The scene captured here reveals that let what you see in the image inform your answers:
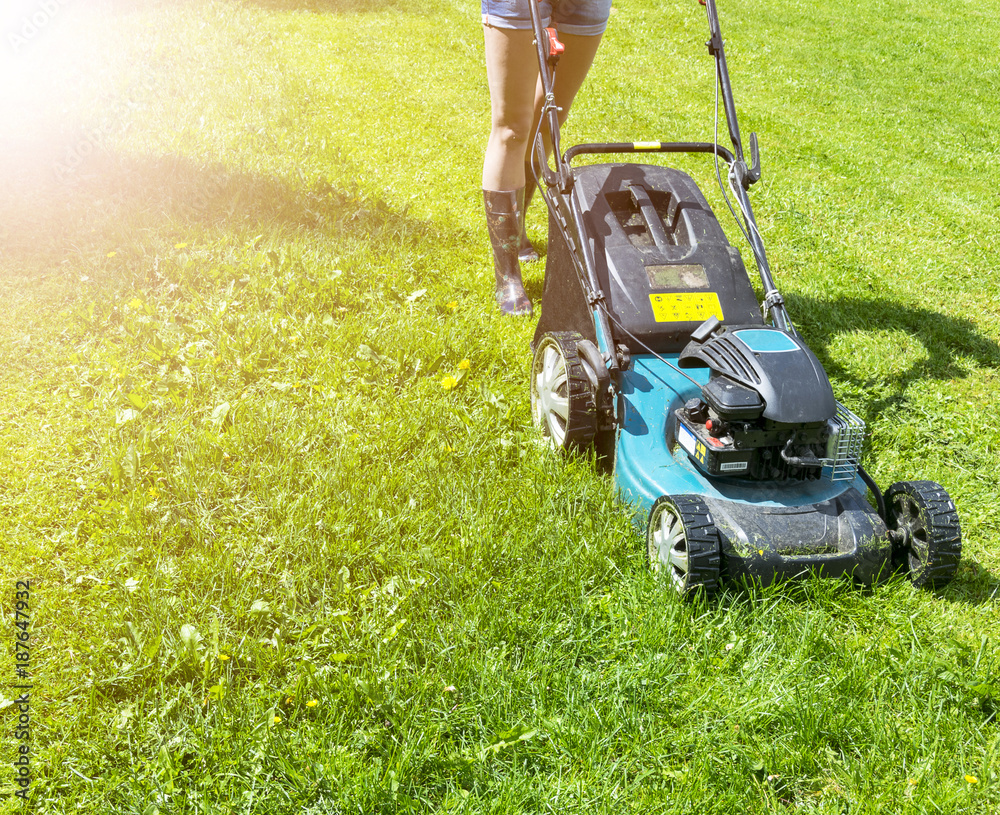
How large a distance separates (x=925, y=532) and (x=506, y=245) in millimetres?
1963

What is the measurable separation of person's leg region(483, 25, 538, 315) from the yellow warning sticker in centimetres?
101

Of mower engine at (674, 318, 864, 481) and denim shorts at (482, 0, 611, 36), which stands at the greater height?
denim shorts at (482, 0, 611, 36)

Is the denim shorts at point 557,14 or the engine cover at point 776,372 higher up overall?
the denim shorts at point 557,14

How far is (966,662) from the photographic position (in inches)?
75.8

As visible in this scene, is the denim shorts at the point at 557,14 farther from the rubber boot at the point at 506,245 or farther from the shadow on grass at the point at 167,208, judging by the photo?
the shadow on grass at the point at 167,208

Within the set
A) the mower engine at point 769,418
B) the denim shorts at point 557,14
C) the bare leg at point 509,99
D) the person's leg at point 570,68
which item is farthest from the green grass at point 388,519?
the denim shorts at point 557,14

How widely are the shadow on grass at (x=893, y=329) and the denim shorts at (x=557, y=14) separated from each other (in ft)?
5.11

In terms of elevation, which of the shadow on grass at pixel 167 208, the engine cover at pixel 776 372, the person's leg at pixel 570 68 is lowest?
the shadow on grass at pixel 167 208

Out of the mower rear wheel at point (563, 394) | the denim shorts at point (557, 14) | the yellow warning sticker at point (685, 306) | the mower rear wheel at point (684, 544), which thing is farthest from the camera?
A: the denim shorts at point (557, 14)

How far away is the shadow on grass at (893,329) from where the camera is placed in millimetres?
3283

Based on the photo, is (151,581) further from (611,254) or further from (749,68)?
(749,68)

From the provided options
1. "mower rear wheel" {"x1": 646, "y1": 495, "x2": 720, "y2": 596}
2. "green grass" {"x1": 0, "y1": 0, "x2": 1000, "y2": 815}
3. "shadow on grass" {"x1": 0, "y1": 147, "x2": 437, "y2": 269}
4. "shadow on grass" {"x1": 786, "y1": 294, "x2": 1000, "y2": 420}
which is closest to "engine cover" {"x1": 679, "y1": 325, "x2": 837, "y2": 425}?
"mower rear wheel" {"x1": 646, "y1": 495, "x2": 720, "y2": 596}

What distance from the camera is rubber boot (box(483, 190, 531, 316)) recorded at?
3359 millimetres

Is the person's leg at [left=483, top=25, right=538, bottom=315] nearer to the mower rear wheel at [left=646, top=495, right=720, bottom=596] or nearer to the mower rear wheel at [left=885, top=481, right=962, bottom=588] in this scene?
the mower rear wheel at [left=646, top=495, right=720, bottom=596]
